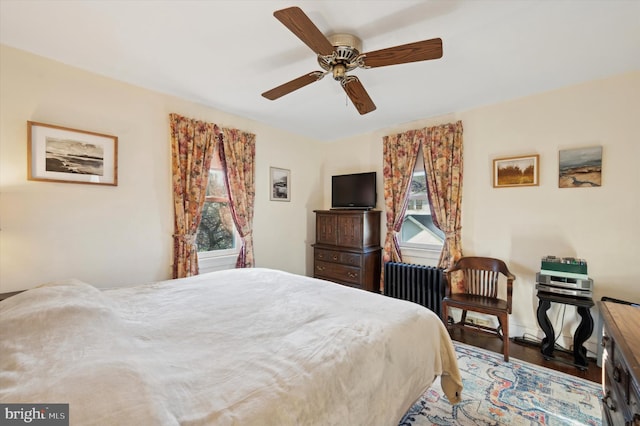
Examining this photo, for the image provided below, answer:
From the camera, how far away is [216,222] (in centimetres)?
346

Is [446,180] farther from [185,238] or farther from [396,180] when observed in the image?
[185,238]

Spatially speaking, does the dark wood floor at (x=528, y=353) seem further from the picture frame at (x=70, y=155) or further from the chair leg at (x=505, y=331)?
the picture frame at (x=70, y=155)

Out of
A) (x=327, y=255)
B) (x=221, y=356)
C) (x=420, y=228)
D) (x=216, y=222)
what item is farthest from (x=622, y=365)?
(x=216, y=222)

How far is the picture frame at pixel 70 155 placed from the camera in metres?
2.18

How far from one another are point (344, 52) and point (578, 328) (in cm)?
309

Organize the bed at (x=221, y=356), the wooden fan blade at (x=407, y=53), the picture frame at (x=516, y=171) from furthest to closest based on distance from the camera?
the picture frame at (x=516, y=171) < the wooden fan blade at (x=407, y=53) < the bed at (x=221, y=356)

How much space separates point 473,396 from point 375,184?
2.69 metres

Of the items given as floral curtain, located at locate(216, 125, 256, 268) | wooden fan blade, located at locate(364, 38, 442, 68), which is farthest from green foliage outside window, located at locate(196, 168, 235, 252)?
wooden fan blade, located at locate(364, 38, 442, 68)

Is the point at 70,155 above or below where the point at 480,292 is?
above

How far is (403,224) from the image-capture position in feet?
12.8

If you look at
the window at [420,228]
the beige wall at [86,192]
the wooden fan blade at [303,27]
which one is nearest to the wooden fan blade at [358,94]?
the wooden fan blade at [303,27]

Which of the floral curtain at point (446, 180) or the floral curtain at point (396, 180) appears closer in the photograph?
the floral curtain at point (446, 180)

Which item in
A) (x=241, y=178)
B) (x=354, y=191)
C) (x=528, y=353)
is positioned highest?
(x=241, y=178)

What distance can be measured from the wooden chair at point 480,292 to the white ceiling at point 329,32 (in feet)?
6.09
